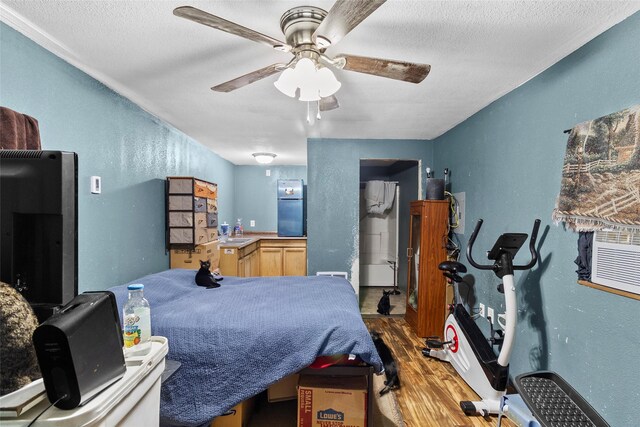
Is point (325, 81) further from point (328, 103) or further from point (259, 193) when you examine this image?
point (259, 193)

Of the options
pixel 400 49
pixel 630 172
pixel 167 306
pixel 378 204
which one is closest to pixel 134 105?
pixel 167 306

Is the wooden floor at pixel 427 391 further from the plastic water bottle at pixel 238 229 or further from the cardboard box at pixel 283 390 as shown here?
the plastic water bottle at pixel 238 229

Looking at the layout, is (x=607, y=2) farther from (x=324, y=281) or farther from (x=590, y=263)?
(x=324, y=281)

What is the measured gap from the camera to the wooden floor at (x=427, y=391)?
1.96 meters

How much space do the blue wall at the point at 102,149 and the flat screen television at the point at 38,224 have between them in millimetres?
1167

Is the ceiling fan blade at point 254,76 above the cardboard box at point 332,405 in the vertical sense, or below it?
above

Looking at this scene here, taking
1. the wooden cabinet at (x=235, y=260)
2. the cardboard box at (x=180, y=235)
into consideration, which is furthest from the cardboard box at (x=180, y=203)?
the wooden cabinet at (x=235, y=260)

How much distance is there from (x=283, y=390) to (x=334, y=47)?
2.21 meters

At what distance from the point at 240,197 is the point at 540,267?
4.96m

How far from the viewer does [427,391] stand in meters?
2.27

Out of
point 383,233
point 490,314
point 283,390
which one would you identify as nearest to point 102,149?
point 283,390

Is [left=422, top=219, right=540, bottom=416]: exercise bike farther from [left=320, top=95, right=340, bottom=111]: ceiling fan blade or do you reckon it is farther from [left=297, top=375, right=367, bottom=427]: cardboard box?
[left=320, top=95, right=340, bottom=111]: ceiling fan blade

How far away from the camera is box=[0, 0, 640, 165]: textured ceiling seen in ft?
4.51

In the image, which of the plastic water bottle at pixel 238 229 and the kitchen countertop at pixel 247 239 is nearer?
the kitchen countertop at pixel 247 239
